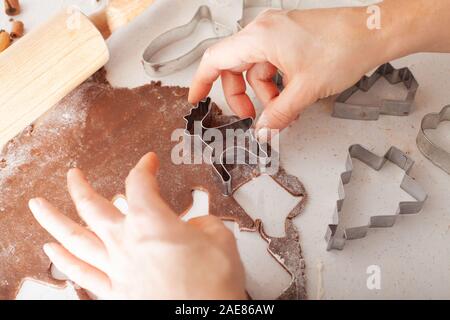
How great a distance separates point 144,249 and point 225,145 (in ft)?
1.43

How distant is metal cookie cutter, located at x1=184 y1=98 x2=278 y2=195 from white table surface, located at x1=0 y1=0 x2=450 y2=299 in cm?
5

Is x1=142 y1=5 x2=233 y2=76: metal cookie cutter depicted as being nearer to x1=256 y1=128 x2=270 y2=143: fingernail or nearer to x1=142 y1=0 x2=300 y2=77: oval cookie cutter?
x1=142 y1=0 x2=300 y2=77: oval cookie cutter

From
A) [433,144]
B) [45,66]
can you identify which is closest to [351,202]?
[433,144]

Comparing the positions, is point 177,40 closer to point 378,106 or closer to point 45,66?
point 45,66

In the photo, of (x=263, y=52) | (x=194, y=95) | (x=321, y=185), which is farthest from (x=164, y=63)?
(x=321, y=185)

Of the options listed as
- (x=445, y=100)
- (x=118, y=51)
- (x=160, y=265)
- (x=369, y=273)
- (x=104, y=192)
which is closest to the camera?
(x=160, y=265)

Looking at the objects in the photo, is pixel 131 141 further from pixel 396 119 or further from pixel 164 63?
pixel 396 119

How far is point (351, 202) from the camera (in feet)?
3.61

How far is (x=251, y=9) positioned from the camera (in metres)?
1.39

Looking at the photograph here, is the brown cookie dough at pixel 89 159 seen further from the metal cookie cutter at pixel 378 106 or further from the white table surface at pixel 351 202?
the metal cookie cutter at pixel 378 106

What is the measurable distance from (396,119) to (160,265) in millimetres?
705

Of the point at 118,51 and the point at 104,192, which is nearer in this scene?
the point at 104,192

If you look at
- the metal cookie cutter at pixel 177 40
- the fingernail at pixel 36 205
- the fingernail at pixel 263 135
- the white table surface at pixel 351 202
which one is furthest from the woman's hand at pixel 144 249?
the metal cookie cutter at pixel 177 40

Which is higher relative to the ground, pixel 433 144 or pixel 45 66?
pixel 45 66
